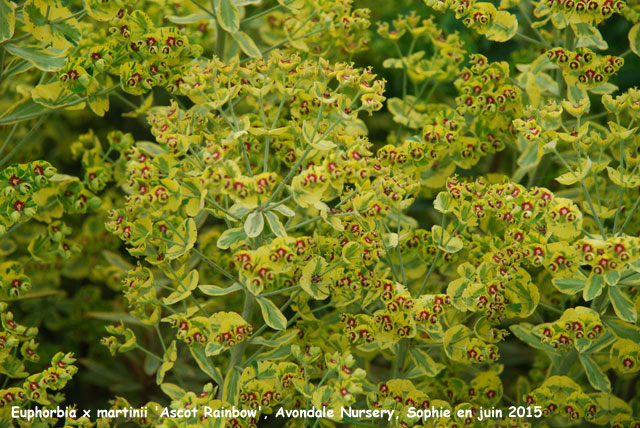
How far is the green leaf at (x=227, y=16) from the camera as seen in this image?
1.45m

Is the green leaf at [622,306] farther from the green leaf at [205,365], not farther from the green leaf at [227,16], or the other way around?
the green leaf at [227,16]

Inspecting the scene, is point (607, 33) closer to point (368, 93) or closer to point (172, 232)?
point (368, 93)

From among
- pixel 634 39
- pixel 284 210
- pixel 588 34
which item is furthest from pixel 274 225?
pixel 634 39

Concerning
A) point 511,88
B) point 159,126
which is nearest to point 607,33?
point 511,88

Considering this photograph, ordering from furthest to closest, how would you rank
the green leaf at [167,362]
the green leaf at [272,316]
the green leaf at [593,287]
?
the green leaf at [167,362] < the green leaf at [272,316] < the green leaf at [593,287]

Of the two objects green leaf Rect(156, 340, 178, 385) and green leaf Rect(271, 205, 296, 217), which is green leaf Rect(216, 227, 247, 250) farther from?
green leaf Rect(156, 340, 178, 385)

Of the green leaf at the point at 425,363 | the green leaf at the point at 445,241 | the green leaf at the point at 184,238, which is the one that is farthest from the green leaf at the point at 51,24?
the green leaf at the point at 425,363

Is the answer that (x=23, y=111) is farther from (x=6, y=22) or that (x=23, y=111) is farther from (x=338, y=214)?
(x=338, y=214)

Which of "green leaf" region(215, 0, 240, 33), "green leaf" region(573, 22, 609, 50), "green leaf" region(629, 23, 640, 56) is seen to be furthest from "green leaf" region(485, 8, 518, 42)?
"green leaf" region(215, 0, 240, 33)

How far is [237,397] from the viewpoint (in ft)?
4.25

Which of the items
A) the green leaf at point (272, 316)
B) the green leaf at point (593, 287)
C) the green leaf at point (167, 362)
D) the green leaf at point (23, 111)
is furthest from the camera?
the green leaf at point (23, 111)

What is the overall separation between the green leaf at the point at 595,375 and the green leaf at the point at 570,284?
18cm

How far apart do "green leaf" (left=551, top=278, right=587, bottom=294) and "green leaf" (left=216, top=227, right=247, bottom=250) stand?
0.57 m

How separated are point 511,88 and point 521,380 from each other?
26.8 inches
